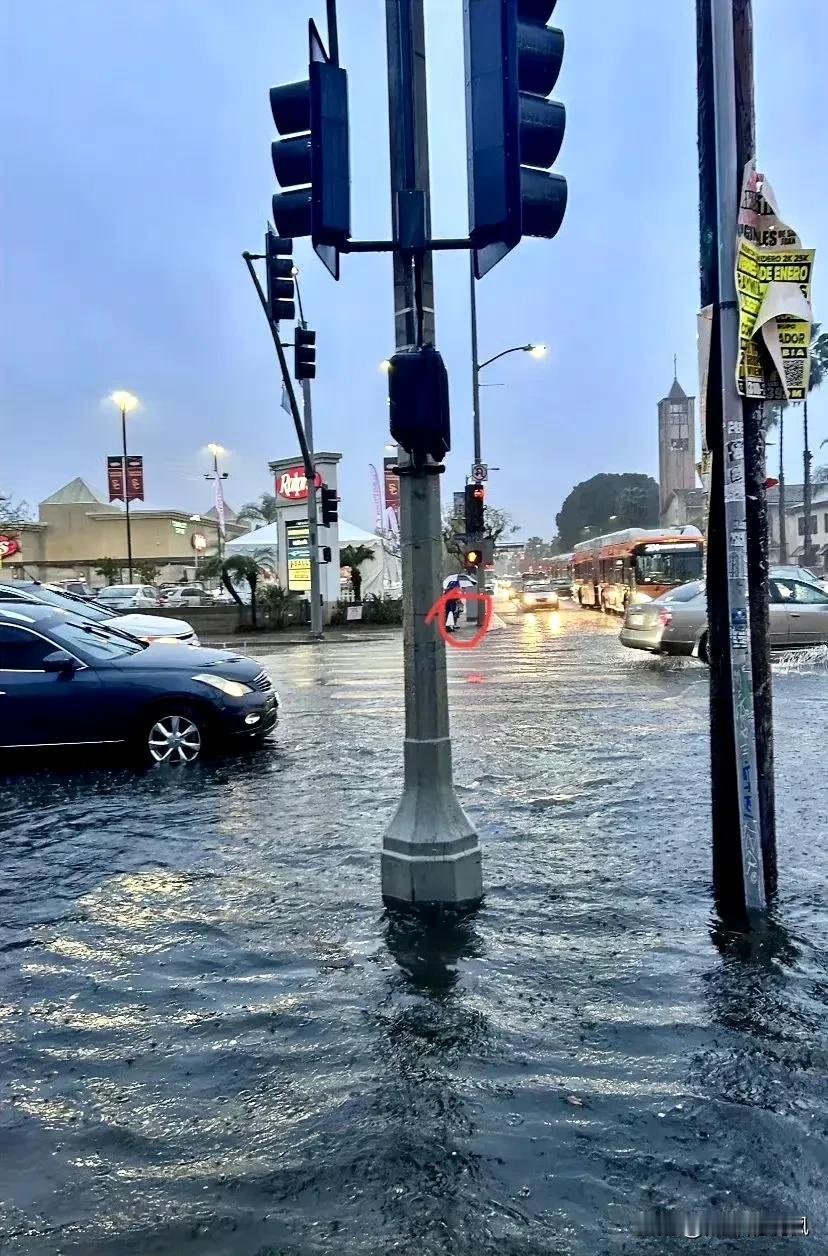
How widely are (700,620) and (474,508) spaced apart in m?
9.80

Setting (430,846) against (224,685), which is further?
(224,685)

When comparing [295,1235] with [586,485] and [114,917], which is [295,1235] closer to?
[114,917]

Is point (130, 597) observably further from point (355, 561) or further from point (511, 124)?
point (511, 124)

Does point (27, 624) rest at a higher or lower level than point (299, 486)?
lower

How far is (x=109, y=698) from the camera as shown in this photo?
834cm

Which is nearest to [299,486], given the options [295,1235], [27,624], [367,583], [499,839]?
[367,583]

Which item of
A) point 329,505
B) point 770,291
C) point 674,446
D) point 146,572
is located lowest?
point 770,291

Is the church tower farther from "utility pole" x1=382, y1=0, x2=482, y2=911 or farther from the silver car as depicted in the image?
"utility pole" x1=382, y1=0, x2=482, y2=911

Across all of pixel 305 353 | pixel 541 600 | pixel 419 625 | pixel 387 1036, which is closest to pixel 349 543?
pixel 541 600

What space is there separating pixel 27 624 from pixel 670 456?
124078mm

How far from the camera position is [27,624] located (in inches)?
336

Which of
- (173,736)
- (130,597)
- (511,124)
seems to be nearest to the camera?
(511,124)

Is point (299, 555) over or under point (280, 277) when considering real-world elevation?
under

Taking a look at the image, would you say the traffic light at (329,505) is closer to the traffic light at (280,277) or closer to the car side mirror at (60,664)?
the traffic light at (280,277)
